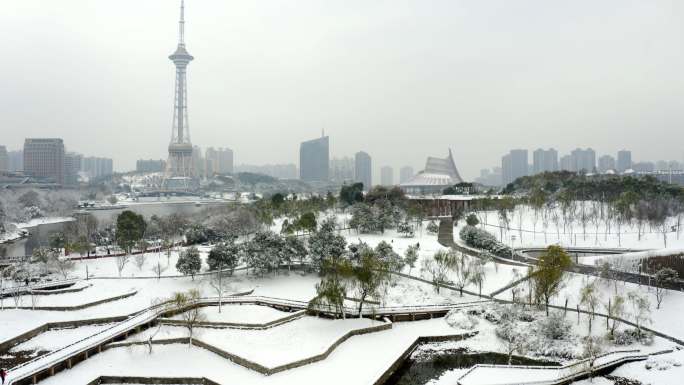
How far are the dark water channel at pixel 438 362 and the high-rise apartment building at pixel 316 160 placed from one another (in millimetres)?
160371

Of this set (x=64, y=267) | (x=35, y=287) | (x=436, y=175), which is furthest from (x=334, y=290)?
(x=436, y=175)

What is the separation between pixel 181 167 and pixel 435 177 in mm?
77615

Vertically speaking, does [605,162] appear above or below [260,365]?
above

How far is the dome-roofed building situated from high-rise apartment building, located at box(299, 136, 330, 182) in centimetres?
9388

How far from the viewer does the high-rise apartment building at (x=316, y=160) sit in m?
176

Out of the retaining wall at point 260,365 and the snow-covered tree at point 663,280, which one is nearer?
the retaining wall at point 260,365

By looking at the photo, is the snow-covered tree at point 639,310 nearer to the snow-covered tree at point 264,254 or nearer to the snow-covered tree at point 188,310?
the snow-covered tree at point 188,310

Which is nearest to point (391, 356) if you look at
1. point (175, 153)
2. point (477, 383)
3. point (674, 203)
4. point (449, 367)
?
point (449, 367)

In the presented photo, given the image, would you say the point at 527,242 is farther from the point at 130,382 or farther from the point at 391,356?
the point at 130,382

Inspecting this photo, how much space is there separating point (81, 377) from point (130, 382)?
5.48 ft

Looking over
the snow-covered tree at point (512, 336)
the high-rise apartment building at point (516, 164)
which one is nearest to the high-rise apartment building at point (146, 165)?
the high-rise apartment building at point (516, 164)

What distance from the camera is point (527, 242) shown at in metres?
32.5

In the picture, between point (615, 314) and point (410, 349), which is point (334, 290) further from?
point (615, 314)

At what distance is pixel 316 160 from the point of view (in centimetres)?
17650
